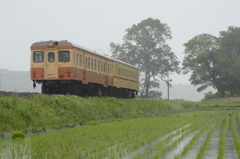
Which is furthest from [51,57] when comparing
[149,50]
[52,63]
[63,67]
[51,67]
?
[149,50]

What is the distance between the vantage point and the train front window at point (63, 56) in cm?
2586

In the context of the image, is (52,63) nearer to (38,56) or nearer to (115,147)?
(38,56)

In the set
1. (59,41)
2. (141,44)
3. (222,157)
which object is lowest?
(222,157)

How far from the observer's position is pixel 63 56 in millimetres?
26047

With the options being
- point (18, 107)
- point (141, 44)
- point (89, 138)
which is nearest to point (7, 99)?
point (18, 107)

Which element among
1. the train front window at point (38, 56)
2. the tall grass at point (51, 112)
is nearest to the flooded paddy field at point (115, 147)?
the tall grass at point (51, 112)

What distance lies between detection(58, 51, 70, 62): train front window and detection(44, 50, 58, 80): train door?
27 centimetres

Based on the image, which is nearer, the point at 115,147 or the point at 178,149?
the point at 178,149

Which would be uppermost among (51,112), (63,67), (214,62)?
(214,62)

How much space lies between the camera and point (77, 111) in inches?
797

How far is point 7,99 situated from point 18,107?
2.56 ft

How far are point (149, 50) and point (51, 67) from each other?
160 ft

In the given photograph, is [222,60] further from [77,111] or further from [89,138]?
[89,138]

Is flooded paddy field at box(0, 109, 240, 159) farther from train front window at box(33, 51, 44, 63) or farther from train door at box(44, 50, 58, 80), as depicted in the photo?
train front window at box(33, 51, 44, 63)
